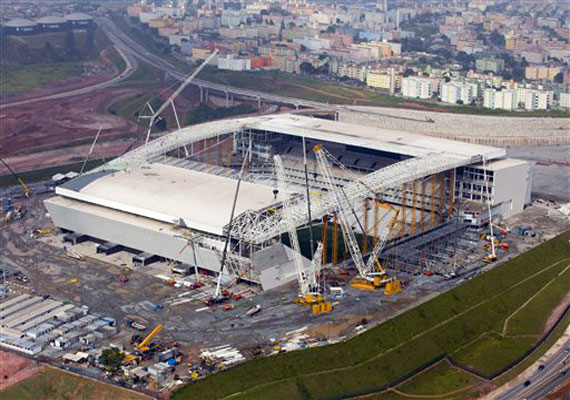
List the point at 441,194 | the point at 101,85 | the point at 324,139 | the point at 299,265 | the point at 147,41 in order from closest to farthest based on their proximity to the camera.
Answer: the point at 299,265 < the point at 441,194 < the point at 324,139 < the point at 101,85 < the point at 147,41

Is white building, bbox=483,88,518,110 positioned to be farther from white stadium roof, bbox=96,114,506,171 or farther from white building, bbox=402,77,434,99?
white stadium roof, bbox=96,114,506,171

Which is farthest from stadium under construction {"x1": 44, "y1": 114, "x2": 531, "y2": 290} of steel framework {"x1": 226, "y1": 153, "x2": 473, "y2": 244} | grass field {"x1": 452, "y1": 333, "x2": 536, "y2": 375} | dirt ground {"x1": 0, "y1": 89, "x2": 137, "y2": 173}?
dirt ground {"x1": 0, "y1": 89, "x2": 137, "y2": 173}

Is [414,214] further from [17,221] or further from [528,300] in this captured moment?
[17,221]

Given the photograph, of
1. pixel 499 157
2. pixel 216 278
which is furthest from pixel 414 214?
pixel 216 278

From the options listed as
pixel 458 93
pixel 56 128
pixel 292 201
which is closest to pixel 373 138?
pixel 292 201

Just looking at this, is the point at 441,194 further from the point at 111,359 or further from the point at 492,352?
the point at 111,359
